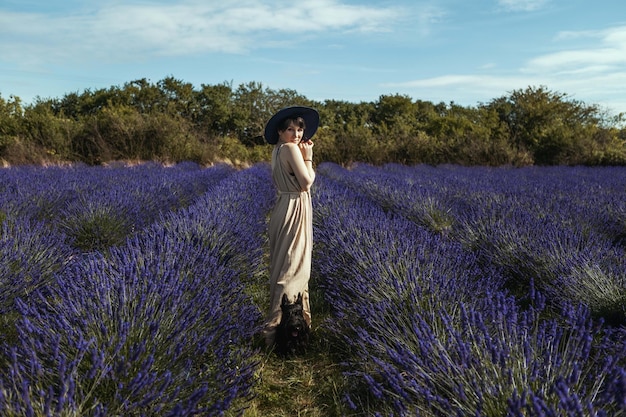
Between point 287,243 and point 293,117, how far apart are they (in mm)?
715

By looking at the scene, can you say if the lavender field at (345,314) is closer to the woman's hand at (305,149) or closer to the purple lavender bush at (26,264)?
the purple lavender bush at (26,264)

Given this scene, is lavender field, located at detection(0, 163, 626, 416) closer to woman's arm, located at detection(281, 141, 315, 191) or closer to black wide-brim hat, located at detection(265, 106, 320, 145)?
woman's arm, located at detection(281, 141, 315, 191)

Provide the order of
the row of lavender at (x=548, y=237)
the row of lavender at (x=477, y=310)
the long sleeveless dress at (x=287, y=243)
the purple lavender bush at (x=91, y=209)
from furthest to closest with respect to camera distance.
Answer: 1. the purple lavender bush at (x=91, y=209)
2. the row of lavender at (x=548, y=237)
3. the long sleeveless dress at (x=287, y=243)
4. the row of lavender at (x=477, y=310)

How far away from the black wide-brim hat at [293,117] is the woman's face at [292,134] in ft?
0.23

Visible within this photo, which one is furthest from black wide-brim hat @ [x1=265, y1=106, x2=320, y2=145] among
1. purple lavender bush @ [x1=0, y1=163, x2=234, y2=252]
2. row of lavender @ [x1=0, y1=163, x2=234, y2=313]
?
purple lavender bush @ [x1=0, y1=163, x2=234, y2=252]

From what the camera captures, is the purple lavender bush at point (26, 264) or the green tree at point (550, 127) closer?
the purple lavender bush at point (26, 264)

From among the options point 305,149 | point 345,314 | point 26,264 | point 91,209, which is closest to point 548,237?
point 345,314

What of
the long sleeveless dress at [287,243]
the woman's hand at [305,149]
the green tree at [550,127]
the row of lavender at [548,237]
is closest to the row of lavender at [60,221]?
the long sleeveless dress at [287,243]

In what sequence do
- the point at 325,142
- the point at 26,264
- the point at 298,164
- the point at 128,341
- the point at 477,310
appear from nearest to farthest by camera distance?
the point at 128,341, the point at 477,310, the point at 298,164, the point at 26,264, the point at 325,142

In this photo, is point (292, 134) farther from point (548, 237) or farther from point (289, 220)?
point (548, 237)

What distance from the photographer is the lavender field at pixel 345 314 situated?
57.4 inches

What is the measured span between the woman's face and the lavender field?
0.87 metres

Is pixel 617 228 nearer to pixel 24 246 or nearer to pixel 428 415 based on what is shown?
pixel 428 415

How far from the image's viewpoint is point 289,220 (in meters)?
2.62
